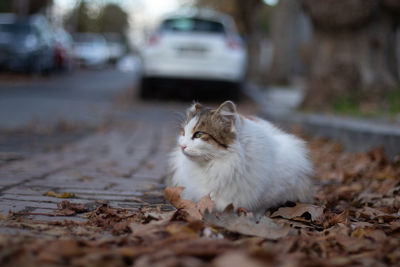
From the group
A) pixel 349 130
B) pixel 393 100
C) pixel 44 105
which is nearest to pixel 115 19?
pixel 44 105

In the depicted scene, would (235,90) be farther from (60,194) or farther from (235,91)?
(60,194)

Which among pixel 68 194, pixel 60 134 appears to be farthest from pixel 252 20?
pixel 68 194

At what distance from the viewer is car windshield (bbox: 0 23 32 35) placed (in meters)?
18.7

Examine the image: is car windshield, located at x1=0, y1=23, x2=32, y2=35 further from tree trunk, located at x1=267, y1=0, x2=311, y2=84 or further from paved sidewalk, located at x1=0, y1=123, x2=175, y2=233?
paved sidewalk, located at x1=0, y1=123, x2=175, y2=233

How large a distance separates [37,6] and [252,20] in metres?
12.9

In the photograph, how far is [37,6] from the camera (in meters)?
28.6

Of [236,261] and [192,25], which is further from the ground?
[192,25]

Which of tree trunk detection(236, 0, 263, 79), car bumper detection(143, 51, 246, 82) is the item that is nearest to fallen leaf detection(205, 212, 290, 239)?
car bumper detection(143, 51, 246, 82)

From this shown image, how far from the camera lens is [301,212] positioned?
334 cm

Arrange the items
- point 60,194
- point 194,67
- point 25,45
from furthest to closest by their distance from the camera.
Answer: point 25,45, point 194,67, point 60,194

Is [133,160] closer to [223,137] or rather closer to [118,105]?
[223,137]

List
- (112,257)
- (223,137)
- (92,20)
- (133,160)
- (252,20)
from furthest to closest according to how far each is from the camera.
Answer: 1. (92,20)
2. (252,20)
3. (133,160)
4. (223,137)
5. (112,257)

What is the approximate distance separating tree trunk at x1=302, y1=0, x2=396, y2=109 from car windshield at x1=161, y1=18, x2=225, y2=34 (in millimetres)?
3783

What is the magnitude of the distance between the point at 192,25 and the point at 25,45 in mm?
7976
